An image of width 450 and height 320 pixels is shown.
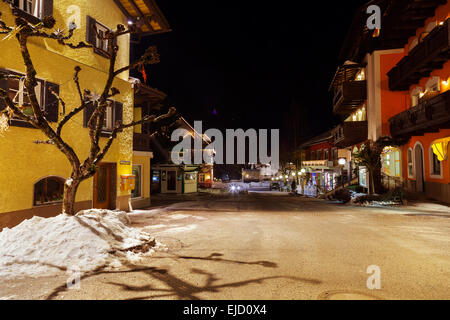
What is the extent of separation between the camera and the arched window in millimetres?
9087

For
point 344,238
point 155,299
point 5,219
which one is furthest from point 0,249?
point 344,238

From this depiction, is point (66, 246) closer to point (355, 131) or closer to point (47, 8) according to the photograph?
point (47, 8)

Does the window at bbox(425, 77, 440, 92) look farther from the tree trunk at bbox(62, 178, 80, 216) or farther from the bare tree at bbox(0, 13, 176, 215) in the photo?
the tree trunk at bbox(62, 178, 80, 216)

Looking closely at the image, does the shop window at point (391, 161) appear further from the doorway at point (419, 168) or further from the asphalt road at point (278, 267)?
the asphalt road at point (278, 267)

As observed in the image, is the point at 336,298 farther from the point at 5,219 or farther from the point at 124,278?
the point at 5,219

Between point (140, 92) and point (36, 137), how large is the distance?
728 centimetres

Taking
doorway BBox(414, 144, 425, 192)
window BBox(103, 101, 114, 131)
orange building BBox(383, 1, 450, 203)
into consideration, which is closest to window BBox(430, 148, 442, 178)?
orange building BBox(383, 1, 450, 203)

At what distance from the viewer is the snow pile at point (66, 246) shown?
199 inches

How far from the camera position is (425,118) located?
1421cm

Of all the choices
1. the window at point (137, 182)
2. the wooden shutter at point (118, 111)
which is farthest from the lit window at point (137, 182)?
the wooden shutter at point (118, 111)

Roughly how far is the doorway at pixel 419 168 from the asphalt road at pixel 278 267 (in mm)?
9747

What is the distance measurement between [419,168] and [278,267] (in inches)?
681

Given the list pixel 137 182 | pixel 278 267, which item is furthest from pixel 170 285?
pixel 137 182
